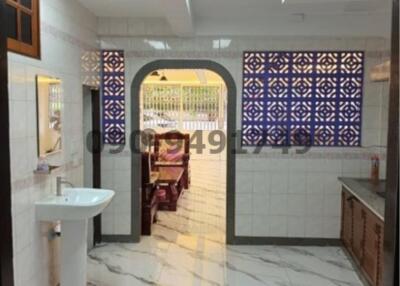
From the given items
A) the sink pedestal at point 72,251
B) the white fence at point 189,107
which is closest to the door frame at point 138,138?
the sink pedestal at point 72,251

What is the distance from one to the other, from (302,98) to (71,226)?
2.87m

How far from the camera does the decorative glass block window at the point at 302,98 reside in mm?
4668

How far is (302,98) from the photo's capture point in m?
4.73

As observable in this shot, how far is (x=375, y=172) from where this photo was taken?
4.44m

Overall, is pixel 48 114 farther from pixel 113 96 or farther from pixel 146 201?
pixel 146 201

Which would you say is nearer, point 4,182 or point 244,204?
point 4,182

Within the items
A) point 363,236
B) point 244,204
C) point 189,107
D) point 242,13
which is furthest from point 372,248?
point 189,107

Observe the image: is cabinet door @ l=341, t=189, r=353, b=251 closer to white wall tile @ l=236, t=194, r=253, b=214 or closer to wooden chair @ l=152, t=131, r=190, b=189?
white wall tile @ l=236, t=194, r=253, b=214

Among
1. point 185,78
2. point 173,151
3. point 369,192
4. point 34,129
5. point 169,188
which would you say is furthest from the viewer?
point 185,78

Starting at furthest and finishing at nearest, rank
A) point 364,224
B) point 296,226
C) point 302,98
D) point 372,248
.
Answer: point 296,226, point 302,98, point 364,224, point 372,248

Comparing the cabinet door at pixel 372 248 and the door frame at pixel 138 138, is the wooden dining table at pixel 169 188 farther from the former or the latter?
the cabinet door at pixel 372 248

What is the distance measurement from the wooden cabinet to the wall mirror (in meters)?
2.60

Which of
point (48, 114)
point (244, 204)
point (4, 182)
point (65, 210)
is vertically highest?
point (48, 114)

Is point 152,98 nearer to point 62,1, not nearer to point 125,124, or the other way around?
point 125,124
